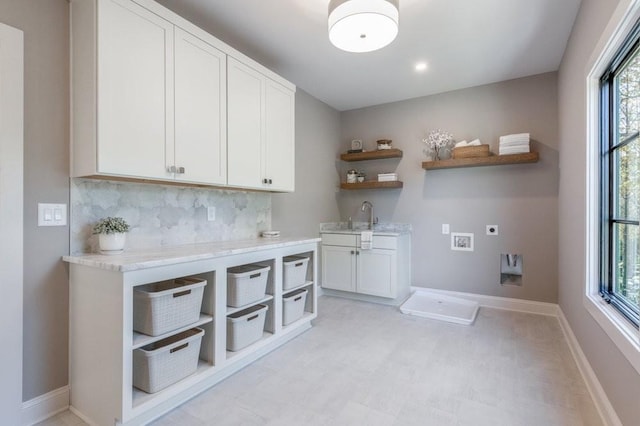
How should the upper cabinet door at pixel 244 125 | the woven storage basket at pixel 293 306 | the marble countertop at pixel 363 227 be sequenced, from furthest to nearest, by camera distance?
the marble countertop at pixel 363 227 → the woven storage basket at pixel 293 306 → the upper cabinet door at pixel 244 125

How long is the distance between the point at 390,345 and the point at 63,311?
228cm

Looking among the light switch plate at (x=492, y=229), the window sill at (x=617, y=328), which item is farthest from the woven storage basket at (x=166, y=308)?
the light switch plate at (x=492, y=229)

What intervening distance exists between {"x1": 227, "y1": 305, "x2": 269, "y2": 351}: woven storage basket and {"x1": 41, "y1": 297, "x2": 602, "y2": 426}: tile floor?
0.59 ft

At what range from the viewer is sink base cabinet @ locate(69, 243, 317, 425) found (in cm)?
156

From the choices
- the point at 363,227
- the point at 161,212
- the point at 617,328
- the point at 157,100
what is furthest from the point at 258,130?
the point at 617,328

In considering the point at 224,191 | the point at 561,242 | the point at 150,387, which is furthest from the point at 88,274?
the point at 561,242

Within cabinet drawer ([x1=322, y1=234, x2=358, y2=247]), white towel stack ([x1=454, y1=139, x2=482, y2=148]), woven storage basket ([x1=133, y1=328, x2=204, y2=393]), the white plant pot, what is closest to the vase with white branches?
white towel stack ([x1=454, y1=139, x2=482, y2=148])

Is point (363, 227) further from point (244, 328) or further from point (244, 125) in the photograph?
point (244, 328)

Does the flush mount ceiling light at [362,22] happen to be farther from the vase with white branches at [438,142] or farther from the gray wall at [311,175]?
the vase with white branches at [438,142]

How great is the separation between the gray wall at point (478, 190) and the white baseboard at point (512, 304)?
6 centimetres

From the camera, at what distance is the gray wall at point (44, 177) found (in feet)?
5.59

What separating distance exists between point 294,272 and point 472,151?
2.38 meters

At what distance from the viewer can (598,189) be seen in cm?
198

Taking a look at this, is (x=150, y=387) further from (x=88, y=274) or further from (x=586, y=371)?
(x=586, y=371)
